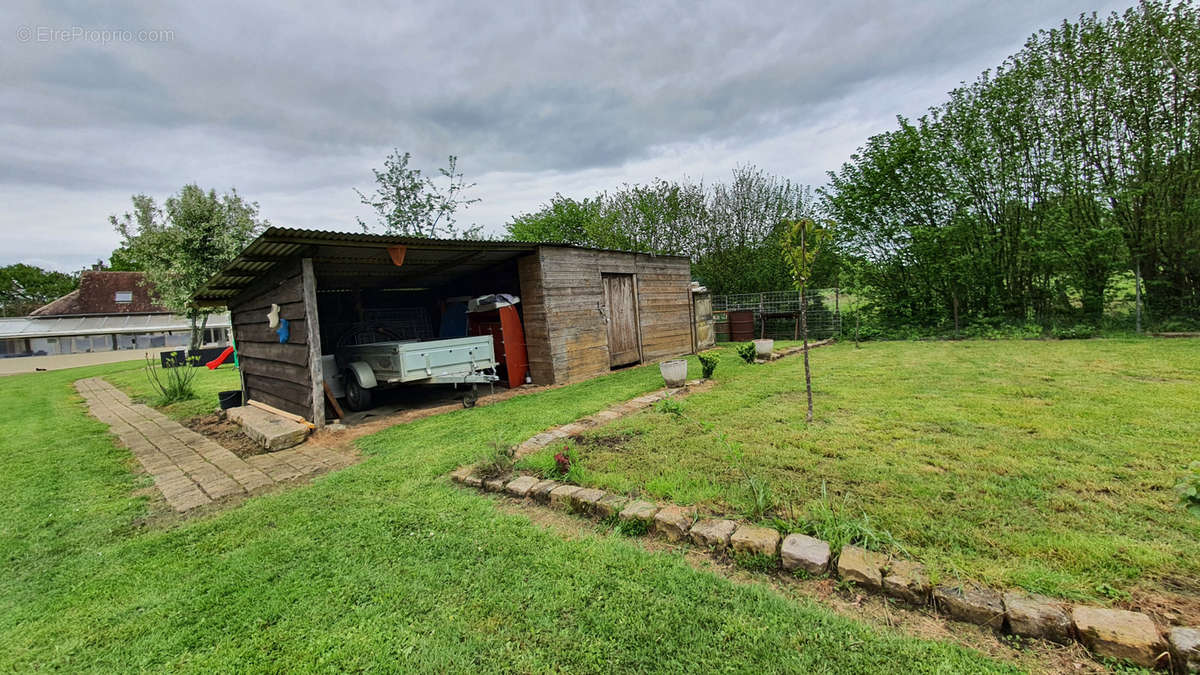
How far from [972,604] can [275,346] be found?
28.7ft

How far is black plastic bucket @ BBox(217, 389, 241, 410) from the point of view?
808cm

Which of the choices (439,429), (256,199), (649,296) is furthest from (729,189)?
(256,199)

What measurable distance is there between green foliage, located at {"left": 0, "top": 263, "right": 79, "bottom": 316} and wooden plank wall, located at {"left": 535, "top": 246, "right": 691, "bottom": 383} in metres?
55.8

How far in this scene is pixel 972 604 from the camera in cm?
176

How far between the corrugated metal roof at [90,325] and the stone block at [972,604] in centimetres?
3350

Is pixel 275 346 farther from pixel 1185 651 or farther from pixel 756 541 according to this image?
pixel 1185 651

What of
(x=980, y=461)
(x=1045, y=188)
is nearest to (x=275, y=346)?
(x=980, y=461)

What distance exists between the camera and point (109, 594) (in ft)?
7.79

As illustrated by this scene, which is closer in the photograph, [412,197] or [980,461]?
[980,461]

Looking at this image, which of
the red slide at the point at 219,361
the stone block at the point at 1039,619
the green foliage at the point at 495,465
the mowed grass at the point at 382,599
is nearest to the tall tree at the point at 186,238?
the red slide at the point at 219,361

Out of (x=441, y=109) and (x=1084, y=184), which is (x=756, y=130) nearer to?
(x=1084, y=184)

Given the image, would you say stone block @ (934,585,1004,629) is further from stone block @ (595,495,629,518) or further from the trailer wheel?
the trailer wheel

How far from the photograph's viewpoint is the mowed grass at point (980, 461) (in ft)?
6.80

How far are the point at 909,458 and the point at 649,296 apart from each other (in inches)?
303
